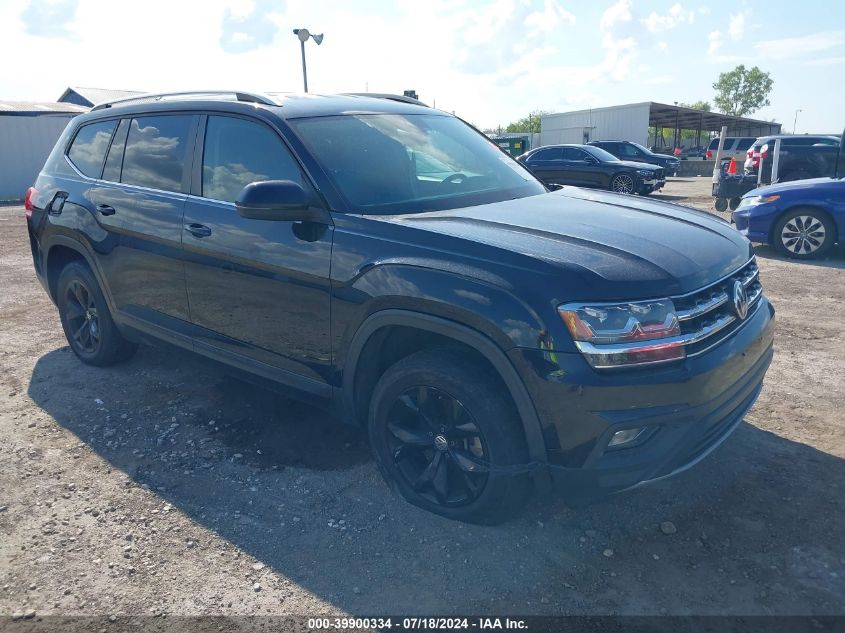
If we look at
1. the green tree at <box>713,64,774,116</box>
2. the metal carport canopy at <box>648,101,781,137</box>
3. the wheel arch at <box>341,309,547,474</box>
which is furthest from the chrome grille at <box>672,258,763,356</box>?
the green tree at <box>713,64,774,116</box>

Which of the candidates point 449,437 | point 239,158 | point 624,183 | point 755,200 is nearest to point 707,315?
point 449,437

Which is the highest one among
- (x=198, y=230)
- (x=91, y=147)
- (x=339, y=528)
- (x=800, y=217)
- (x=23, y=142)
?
(x=23, y=142)

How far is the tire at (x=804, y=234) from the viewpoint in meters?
8.32

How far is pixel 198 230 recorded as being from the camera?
363 centimetres

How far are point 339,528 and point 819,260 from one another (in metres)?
7.97

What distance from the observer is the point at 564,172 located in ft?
58.4

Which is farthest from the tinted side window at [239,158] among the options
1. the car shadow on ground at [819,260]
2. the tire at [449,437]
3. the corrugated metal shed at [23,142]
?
the corrugated metal shed at [23,142]

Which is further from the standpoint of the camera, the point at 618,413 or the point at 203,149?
the point at 203,149

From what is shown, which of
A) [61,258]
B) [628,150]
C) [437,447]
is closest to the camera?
[437,447]

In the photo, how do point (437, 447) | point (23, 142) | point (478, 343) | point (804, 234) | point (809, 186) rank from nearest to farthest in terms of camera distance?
point (478, 343), point (437, 447), point (809, 186), point (804, 234), point (23, 142)

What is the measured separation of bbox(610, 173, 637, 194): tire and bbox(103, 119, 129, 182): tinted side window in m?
14.7

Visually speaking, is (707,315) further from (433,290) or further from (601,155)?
(601,155)

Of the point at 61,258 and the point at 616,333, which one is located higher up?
the point at 616,333

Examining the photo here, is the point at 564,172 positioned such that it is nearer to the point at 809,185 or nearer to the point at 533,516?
the point at 809,185
